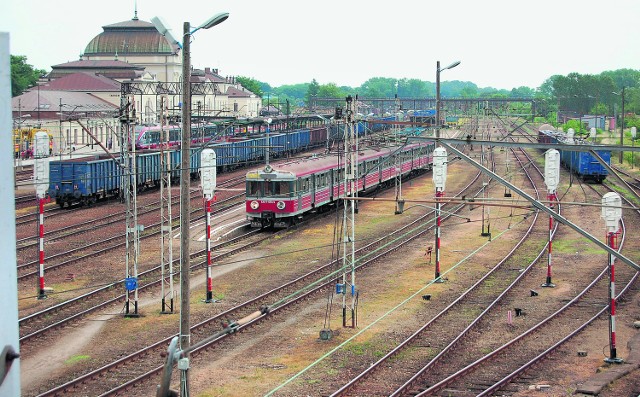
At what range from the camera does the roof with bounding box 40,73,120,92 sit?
302ft

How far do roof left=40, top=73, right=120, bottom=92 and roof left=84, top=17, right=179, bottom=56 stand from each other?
515 inches

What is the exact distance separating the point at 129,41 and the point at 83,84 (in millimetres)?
19546

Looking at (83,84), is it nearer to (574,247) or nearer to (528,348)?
(574,247)

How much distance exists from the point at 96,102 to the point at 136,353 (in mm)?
70655

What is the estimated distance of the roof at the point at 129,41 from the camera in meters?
108

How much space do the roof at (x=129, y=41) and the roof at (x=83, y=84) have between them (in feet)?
43.0

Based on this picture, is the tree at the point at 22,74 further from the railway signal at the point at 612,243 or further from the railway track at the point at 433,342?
the railway signal at the point at 612,243

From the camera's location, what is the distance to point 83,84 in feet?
305

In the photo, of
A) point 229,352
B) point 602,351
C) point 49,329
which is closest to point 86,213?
point 49,329

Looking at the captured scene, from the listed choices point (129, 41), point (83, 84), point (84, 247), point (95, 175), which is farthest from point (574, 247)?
point (129, 41)

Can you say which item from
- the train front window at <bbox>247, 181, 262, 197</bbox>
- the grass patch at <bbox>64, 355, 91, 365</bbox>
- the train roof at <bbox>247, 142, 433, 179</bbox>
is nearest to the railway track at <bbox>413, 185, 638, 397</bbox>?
the grass patch at <bbox>64, 355, 91, 365</bbox>

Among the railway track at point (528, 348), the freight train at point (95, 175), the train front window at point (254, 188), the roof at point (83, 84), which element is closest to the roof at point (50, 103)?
the roof at point (83, 84)

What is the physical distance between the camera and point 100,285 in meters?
27.8

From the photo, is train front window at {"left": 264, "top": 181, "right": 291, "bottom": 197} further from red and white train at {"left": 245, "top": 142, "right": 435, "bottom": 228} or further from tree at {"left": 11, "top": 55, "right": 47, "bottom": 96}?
tree at {"left": 11, "top": 55, "right": 47, "bottom": 96}
